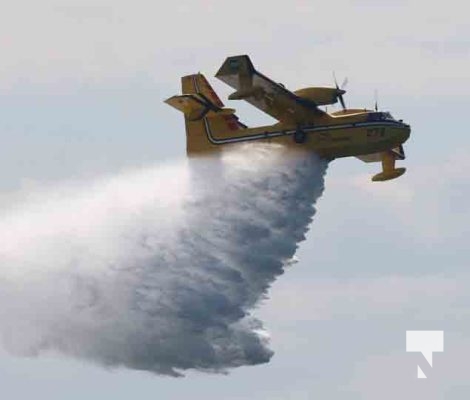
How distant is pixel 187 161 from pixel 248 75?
537 centimetres

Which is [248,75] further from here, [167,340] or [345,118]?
[167,340]

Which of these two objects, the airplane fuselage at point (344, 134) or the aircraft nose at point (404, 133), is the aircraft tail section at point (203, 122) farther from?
the aircraft nose at point (404, 133)

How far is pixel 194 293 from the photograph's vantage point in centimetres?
9138

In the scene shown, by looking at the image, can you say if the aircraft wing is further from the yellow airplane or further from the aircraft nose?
the aircraft nose

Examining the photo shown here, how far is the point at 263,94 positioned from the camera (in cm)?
9200

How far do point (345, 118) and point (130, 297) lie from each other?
10208 millimetres

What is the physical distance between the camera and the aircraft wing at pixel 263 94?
90750mm

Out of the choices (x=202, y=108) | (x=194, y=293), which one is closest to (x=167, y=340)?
(x=194, y=293)

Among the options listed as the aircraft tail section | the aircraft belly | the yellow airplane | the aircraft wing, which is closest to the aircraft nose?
the yellow airplane

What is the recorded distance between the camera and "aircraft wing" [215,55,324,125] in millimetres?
90750

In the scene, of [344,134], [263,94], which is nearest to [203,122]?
[263,94]

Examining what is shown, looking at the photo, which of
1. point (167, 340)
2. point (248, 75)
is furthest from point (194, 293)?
point (248, 75)

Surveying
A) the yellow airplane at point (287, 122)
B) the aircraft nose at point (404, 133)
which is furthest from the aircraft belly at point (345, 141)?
the aircraft nose at point (404, 133)

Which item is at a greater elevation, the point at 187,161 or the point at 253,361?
the point at 187,161
